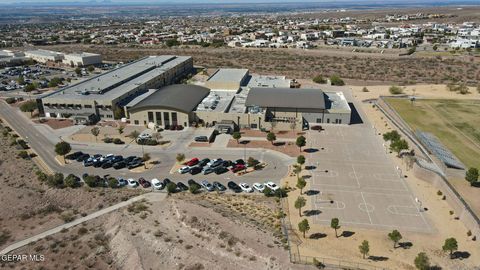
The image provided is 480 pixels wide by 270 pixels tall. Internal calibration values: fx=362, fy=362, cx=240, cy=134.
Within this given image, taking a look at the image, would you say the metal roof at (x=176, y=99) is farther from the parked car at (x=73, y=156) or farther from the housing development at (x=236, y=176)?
the parked car at (x=73, y=156)

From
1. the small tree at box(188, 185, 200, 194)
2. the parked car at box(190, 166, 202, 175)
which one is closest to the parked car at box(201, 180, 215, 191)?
the small tree at box(188, 185, 200, 194)

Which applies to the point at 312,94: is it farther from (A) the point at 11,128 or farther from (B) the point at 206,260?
(A) the point at 11,128

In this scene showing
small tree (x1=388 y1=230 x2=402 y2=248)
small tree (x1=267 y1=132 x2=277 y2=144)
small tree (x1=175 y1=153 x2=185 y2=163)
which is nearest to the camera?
small tree (x1=388 y1=230 x2=402 y2=248)

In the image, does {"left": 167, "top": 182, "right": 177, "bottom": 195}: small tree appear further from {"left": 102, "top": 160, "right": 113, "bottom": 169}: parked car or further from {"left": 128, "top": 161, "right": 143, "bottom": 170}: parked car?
{"left": 102, "top": 160, "right": 113, "bottom": 169}: parked car

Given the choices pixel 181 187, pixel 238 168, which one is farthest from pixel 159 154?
pixel 238 168

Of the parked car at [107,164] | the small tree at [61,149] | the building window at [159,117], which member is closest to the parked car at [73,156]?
the small tree at [61,149]
